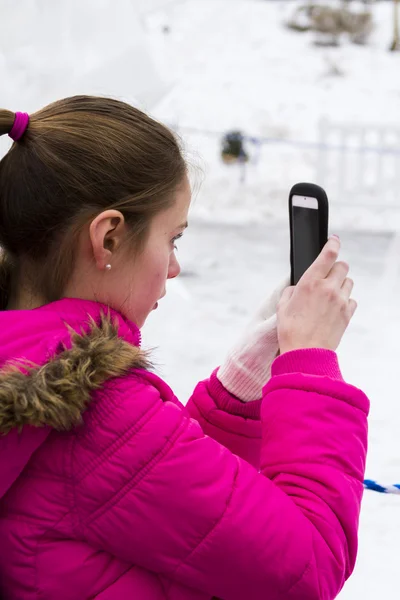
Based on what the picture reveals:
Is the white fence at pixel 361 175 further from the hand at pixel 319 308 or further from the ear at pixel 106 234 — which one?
the ear at pixel 106 234

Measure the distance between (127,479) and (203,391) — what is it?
0.42m

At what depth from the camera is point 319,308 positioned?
0.95 metres

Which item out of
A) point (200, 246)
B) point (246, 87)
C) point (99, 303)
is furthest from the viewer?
point (246, 87)

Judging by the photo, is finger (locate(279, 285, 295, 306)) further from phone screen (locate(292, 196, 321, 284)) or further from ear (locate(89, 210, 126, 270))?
ear (locate(89, 210, 126, 270))

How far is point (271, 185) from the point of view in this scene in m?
6.65

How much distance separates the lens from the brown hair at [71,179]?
0.86m

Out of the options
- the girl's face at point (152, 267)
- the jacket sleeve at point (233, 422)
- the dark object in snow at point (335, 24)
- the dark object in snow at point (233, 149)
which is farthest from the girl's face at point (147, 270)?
the dark object in snow at point (335, 24)

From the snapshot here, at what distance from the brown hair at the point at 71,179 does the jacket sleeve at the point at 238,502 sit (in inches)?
8.5

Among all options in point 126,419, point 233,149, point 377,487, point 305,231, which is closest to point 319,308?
point 305,231

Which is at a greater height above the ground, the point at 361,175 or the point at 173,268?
the point at 173,268

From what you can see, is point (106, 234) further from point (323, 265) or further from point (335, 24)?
point (335, 24)

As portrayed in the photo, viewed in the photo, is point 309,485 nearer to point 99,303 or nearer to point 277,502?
point 277,502

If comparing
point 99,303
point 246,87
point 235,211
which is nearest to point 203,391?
point 99,303

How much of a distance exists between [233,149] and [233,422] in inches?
256
